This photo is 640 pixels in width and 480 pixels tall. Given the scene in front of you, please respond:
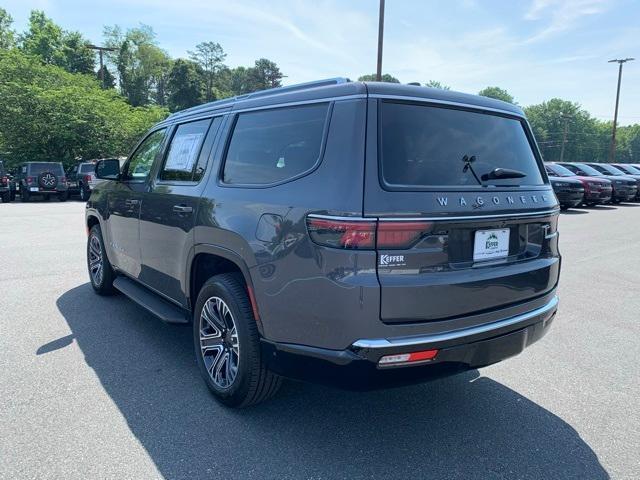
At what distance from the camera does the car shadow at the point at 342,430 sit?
257 cm

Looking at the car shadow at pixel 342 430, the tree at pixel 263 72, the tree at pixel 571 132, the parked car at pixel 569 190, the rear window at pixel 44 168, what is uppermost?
the tree at pixel 263 72

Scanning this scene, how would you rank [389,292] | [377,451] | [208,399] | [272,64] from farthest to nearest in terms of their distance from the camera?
[272,64] < [208,399] < [377,451] < [389,292]

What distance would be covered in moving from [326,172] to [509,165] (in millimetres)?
1286

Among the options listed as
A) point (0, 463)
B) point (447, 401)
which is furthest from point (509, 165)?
point (0, 463)

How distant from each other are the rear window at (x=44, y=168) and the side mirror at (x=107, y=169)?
1825 centimetres

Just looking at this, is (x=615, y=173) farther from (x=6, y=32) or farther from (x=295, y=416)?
(x=6, y=32)

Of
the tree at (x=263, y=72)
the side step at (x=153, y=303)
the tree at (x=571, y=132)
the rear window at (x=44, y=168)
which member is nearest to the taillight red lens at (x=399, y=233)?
the side step at (x=153, y=303)

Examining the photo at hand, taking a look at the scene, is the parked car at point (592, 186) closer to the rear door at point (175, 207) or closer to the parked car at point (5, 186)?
the rear door at point (175, 207)

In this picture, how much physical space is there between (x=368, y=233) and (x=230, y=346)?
139 cm

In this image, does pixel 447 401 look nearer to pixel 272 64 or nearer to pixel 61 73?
pixel 61 73

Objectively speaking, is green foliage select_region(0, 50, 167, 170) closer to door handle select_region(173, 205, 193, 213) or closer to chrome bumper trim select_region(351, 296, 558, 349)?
door handle select_region(173, 205, 193, 213)

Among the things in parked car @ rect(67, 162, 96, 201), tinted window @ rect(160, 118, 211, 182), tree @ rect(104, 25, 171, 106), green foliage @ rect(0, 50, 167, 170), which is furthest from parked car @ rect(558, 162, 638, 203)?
tree @ rect(104, 25, 171, 106)

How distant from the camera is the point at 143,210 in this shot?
168 inches

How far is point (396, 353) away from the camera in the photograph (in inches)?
91.9
